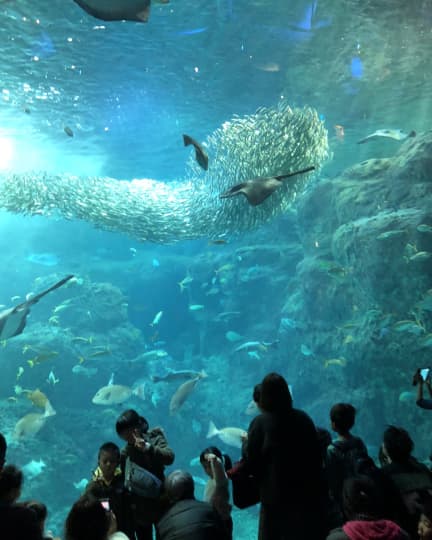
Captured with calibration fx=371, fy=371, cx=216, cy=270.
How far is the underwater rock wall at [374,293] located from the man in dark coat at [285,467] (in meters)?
7.74

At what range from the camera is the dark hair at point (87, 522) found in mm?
1872

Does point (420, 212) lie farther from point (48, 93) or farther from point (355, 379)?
point (48, 93)

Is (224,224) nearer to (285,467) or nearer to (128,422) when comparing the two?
(128,422)

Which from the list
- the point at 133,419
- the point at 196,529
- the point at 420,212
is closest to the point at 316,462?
the point at 196,529

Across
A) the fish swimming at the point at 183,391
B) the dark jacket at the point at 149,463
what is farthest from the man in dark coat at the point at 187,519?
the fish swimming at the point at 183,391

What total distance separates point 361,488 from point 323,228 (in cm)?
1438

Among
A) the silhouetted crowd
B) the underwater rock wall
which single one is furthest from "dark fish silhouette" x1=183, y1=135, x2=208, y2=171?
the underwater rock wall

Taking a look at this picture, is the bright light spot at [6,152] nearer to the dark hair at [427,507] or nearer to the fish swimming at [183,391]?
the fish swimming at [183,391]

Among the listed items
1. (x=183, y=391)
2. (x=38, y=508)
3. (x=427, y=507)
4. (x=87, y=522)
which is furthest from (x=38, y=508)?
(x=183, y=391)

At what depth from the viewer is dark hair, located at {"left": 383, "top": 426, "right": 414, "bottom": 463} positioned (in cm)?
282

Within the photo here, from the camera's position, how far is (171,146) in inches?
1180

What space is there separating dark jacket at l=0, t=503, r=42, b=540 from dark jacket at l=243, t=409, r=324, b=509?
1332mm

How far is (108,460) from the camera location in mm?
2805

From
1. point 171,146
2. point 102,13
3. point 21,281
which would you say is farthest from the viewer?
point 171,146
